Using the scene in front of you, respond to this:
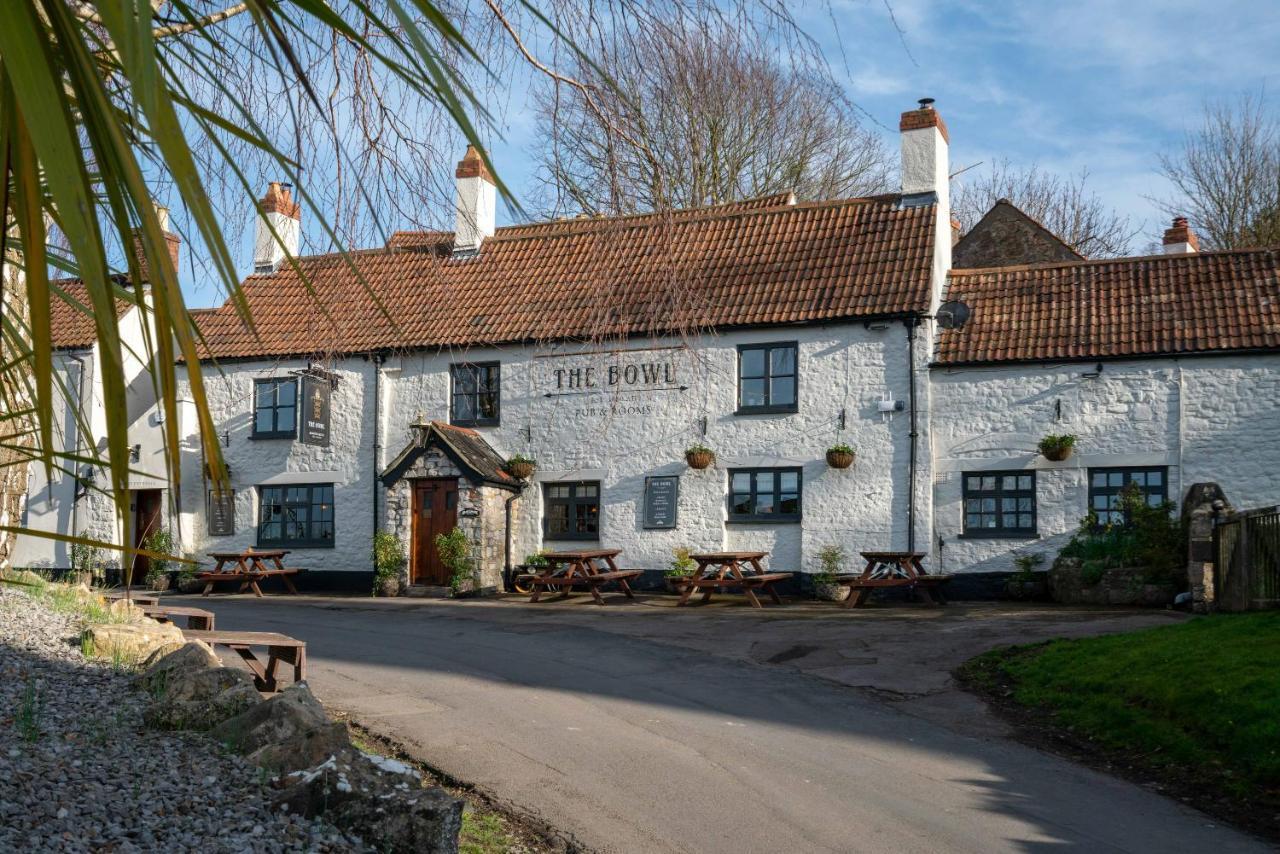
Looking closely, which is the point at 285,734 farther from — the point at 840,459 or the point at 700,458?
the point at 700,458

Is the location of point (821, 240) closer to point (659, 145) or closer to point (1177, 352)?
point (1177, 352)

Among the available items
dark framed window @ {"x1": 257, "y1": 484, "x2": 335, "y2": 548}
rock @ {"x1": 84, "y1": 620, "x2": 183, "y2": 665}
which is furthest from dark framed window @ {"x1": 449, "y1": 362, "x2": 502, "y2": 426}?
rock @ {"x1": 84, "y1": 620, "x2": 183, "y2": 665}

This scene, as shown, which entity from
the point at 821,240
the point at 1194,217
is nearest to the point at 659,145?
the point at 821,240

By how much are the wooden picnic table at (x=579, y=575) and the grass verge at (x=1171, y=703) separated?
8.61 m

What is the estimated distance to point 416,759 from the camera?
7926 mm

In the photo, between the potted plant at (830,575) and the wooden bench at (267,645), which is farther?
the potted plant at (830,575)

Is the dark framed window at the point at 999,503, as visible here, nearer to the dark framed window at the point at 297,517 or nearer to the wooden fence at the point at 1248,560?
the wooden fence at the point at 1248,560

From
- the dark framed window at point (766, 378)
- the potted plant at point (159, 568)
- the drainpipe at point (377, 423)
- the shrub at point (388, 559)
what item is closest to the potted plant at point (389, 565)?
the shrub at point (388, 559)

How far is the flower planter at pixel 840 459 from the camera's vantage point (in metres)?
21.0

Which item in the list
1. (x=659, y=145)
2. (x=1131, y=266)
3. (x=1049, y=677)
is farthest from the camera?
(x=1131, y=266)

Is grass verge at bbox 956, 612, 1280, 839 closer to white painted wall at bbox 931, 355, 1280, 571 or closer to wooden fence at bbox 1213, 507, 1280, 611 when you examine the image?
wooden fence at bbox 1213, 507, 1280, 611

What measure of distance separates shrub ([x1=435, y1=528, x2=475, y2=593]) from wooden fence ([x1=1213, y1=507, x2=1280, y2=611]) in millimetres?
12016

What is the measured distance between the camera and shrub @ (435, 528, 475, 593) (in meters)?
21.7

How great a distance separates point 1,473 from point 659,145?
23.7ft
